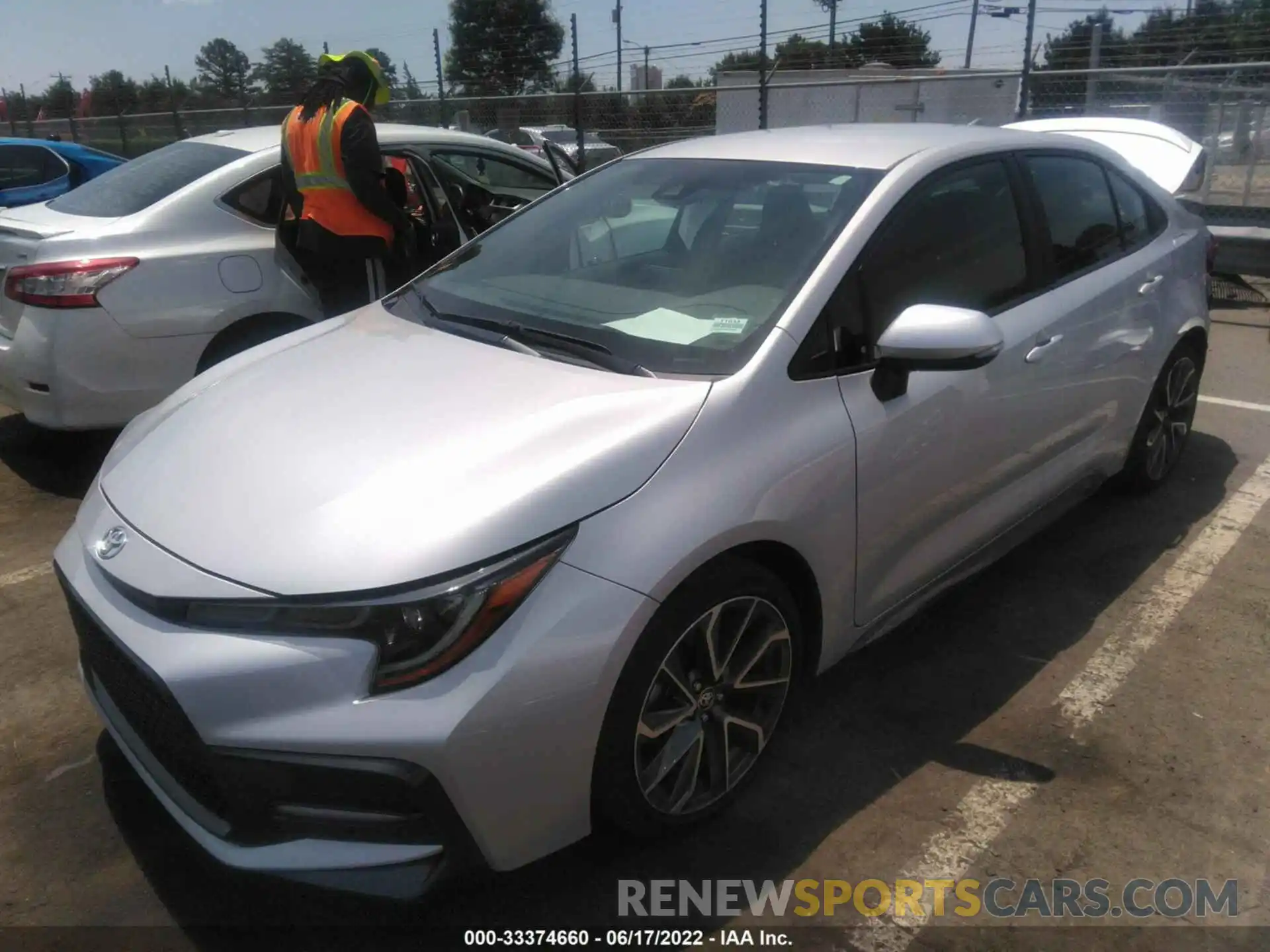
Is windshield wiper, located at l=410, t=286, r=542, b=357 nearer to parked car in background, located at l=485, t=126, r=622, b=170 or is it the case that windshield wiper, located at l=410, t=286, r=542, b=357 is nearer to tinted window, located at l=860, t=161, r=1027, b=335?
tinted window, located at l=860, t=161, r=1027, b=335

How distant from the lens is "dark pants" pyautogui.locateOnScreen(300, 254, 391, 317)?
4953mm

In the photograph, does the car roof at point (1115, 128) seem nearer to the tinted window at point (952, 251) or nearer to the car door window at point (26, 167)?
the tinted window at point (952, 251)

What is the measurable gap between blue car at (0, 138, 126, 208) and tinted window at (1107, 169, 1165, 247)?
9.13m

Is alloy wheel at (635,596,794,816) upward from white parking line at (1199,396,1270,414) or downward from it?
upward

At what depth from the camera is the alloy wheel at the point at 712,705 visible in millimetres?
2326

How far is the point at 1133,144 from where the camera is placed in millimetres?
7629

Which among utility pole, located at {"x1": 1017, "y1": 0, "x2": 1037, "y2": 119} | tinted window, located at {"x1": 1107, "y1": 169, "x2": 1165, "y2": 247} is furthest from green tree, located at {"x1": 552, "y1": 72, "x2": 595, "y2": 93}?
tinted window, located at {"x1": 1107, "y1": 169, "x2": 1165, "y2": 247}

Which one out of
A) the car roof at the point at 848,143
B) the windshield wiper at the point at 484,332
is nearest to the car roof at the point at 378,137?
the car roof at the point at 848,143

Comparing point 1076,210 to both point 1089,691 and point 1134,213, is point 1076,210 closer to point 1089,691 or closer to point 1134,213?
point 1134,213

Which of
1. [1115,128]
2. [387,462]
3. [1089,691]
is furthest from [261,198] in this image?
[1115,128]

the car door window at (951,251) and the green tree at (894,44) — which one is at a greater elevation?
the green tree at (894,44)

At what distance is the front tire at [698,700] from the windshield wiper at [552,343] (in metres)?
0.58

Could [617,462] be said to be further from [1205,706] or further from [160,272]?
[160,272]

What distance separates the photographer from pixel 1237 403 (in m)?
6.07
